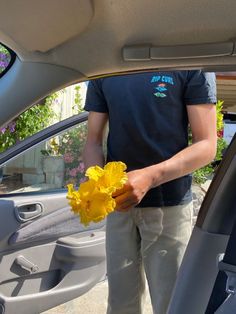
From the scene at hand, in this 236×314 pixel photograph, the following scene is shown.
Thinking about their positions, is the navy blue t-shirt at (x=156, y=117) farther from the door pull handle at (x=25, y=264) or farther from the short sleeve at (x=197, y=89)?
the door pull handle at (x=25, y=264)

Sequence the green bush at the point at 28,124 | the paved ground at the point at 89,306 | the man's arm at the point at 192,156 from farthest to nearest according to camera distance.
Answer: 1. the green bush at the point at 28,124
2. the paved ground at the point at 89,306
3. the man's arm at the point at 192,156

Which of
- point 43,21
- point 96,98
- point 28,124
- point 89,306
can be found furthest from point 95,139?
point 28,124

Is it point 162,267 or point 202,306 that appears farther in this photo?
point 162,267

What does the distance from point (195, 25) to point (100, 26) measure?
0.86 ft

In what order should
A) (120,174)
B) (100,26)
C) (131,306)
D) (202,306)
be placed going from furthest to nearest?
(131,306)
(202,306)
(120,174)
(100,26)

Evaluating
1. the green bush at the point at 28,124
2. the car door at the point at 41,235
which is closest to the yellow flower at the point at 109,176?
the car door at the point at 41,235

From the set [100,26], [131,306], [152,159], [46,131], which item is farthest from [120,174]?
[46,131]

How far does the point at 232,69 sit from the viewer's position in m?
1.61

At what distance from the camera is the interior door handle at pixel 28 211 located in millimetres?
3006

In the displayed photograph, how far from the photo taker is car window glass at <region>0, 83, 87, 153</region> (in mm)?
4812

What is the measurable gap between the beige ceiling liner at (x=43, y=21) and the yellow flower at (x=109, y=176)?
1.28 feet

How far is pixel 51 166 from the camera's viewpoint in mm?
3139

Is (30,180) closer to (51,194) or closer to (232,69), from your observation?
(51,194)

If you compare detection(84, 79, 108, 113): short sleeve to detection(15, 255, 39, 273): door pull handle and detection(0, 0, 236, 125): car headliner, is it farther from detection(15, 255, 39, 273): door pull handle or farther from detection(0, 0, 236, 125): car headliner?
detection(15, 255, 39, 273): door pull handle
